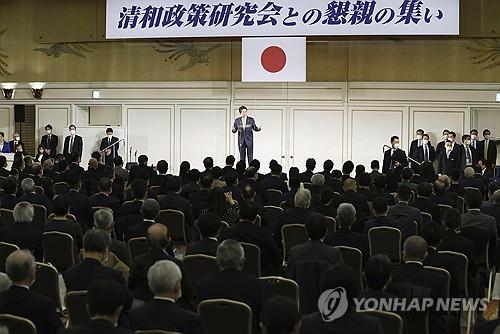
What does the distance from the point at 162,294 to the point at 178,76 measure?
1648cm

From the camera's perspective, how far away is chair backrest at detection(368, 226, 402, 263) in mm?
7684

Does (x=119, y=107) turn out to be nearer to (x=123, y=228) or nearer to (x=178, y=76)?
(x=178, y=76)

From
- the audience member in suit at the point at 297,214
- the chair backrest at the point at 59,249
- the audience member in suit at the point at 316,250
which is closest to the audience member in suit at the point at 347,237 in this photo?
the audience member in suit at the point at 316,250

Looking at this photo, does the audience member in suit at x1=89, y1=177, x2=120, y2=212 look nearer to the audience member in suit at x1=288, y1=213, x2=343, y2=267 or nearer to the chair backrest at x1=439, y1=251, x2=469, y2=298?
the audience member in suit at x1=288, y1=213, x2=343, y2=267

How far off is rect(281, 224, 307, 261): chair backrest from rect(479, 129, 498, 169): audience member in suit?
37.9 ft

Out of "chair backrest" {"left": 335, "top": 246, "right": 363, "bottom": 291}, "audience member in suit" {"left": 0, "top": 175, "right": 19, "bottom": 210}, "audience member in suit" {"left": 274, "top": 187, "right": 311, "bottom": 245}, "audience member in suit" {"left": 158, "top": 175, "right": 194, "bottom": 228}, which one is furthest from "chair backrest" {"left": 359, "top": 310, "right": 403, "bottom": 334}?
"audience member in suit" {"left": 0, "top": 175, "right": 19, "bottom": 210}

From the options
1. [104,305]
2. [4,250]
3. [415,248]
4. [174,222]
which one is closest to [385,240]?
[415,248]

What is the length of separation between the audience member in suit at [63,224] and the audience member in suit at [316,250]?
2463 mm

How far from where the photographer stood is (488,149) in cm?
1869

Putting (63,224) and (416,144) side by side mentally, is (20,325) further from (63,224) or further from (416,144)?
(416,144)

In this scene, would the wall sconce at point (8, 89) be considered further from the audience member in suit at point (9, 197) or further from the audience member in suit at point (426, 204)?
the audience member in suit at point (426, 204)

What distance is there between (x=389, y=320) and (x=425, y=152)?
14257 millimetres

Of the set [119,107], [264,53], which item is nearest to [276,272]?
[264,53]

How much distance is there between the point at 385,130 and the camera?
65.4 feet
